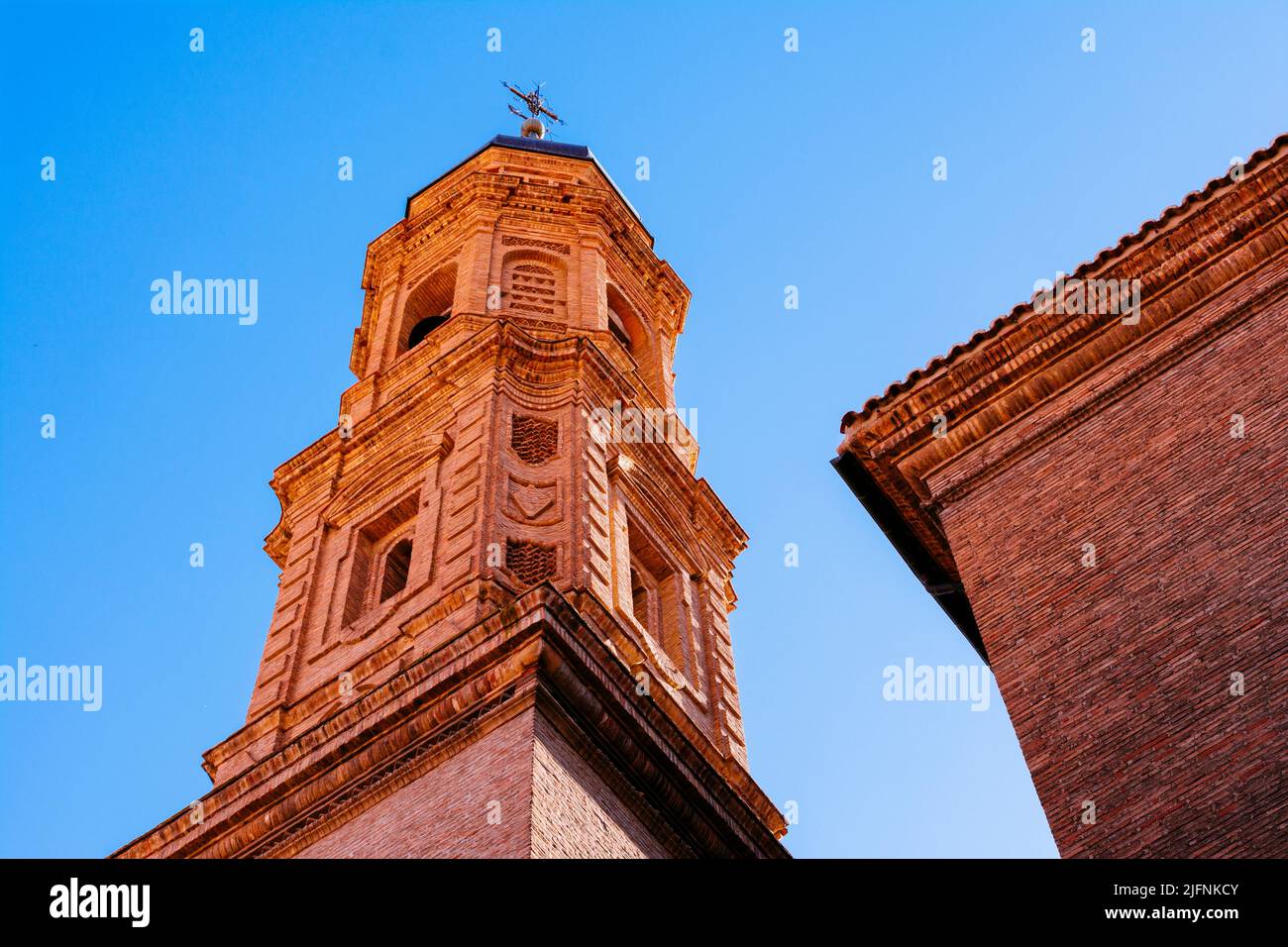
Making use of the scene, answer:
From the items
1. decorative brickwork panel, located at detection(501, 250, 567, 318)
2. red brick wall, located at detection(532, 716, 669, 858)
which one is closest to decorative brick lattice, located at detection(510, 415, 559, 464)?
decorative brickwork panel, located at detection(501, 250, 567, 318)

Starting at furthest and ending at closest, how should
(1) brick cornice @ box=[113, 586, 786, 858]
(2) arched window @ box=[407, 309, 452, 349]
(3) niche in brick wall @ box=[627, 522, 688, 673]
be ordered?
(2) arched window @ box=[407, 309, 452, 349] → (3) niche in brick wall @ box=[627, 522, 688, 673] → (1) brick cornice @ box=[113, 586, 786, 858]

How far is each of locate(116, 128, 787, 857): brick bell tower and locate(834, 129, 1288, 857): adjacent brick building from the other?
142 inches

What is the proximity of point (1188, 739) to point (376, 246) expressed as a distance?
75.5 ft

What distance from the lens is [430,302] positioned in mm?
30906

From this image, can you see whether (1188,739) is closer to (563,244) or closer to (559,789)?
(559,789)

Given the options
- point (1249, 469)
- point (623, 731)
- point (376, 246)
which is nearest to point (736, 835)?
point (623, 731)

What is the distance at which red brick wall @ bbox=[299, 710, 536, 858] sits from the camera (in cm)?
1523

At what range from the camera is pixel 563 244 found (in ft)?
98.4

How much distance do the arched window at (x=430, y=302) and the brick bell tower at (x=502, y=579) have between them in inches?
1.5

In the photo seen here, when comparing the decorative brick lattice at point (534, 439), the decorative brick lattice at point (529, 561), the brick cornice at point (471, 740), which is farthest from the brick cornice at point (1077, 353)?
the decorative brick lattice at point (534, 439)

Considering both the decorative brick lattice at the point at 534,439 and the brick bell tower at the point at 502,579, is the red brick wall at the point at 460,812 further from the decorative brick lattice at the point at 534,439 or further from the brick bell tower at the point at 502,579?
the decorative brick lattice at the point at 534,439

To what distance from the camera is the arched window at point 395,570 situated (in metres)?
23.2

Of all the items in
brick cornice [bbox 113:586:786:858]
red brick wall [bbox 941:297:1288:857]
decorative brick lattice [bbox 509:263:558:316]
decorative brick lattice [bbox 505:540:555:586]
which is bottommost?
red brick wall [bbox 941:297:1288:857]

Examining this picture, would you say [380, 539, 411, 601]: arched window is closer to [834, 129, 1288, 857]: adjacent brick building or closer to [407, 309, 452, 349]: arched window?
[407, 309, 452, 349]: arched window
